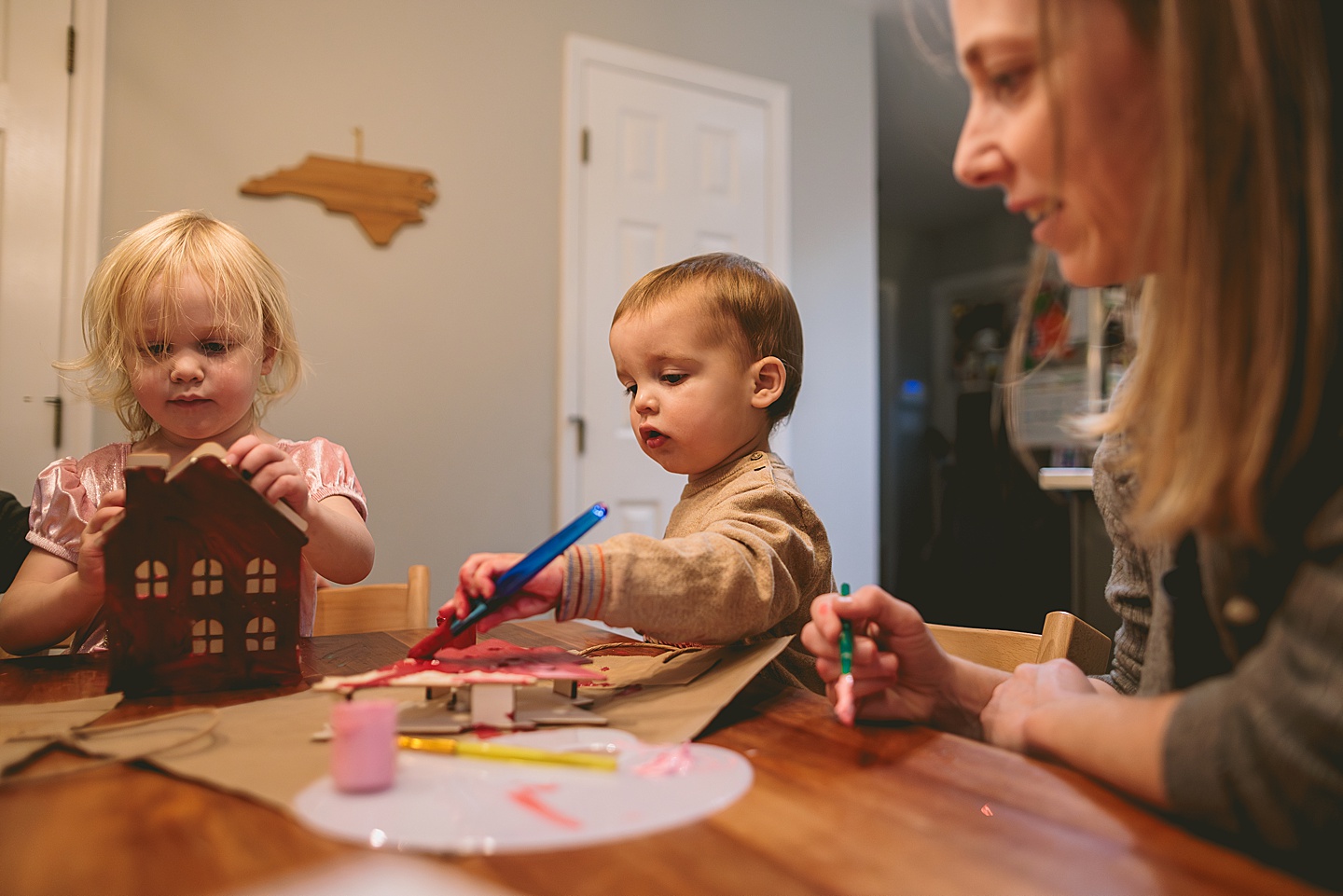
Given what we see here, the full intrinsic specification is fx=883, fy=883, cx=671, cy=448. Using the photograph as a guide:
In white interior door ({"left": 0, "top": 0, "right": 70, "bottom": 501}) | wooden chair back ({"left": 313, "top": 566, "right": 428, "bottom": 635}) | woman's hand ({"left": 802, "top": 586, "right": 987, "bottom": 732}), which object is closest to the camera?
woman's hand ({"left": 802, "top": 586, "right": 987, "bottom": 732})

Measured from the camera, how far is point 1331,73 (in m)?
0.42

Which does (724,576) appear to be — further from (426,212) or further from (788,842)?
(426,212)

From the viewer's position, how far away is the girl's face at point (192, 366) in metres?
1.05

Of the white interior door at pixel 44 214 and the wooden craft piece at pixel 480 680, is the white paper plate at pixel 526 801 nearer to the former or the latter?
the wooden craft piece at pixel 480 680

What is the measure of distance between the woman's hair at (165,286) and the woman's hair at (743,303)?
0.48 m

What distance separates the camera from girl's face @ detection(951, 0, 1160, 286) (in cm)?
46

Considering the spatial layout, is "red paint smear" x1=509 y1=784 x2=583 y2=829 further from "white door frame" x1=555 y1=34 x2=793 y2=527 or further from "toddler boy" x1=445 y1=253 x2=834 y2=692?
"white door frame" x1=555 y1=34 x2=793 y2=527

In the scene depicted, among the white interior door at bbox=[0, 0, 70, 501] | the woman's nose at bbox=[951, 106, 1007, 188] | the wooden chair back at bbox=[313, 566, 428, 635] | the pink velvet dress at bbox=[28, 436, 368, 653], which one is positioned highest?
the white interior door at bbox=[0, 0, 70, 501]

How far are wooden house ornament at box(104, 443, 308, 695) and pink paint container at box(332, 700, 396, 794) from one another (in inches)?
13.0

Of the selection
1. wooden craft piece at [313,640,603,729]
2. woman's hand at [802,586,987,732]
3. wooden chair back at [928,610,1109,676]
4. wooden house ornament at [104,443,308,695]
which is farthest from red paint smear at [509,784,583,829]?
wooden chair back at [928,610,1109,676]

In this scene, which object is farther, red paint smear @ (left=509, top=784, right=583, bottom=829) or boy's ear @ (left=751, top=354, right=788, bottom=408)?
boy's ear @ (left=751, top=354, right=788, bottom=408)

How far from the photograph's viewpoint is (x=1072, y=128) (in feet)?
1.57

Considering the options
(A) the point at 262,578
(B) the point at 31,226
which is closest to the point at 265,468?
(A) the point at 262,578

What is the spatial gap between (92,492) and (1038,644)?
3.76ft
